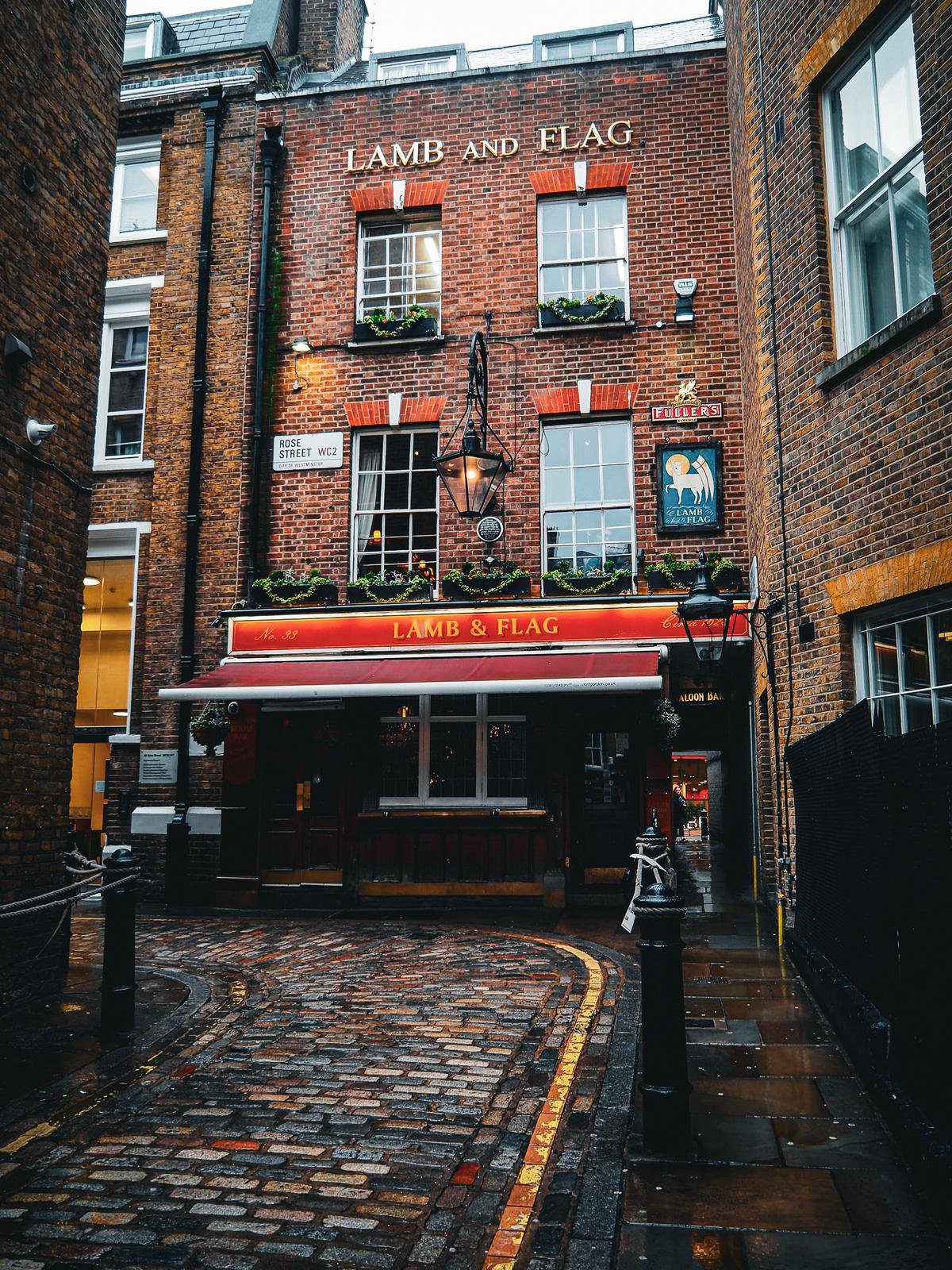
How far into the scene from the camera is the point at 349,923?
10867mm

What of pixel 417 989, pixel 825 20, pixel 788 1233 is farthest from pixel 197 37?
pixel 788 1233

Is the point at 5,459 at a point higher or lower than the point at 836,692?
higher

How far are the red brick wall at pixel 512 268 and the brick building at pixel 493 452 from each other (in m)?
0.04

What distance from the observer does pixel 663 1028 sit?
4.07 meters

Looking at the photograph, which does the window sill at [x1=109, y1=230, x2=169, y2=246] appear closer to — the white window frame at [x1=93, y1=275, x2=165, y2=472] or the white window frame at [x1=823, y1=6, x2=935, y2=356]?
the white window frame at [x1=93, y1=275, x2=165, y2=472]

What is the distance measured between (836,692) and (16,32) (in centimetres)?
815

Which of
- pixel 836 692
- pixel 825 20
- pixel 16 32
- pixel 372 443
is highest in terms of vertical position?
pixel 825 20

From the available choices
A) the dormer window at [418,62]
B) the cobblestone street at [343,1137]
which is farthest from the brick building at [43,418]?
the dormer window at [418,62]

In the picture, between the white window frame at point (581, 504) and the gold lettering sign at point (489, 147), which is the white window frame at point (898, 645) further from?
the gold lettering sign at point (489, 147)

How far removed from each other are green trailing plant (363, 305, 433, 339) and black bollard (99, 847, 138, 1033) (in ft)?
29.4

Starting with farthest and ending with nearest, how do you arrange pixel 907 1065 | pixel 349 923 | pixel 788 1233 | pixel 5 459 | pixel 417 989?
pixel 349 923, pixel 417 989, pixel 5 459, pixel 907 1065, pixel 788 1233

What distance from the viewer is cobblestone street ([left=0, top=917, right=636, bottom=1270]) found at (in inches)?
129

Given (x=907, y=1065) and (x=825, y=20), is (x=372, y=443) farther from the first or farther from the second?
(x=907, y=1065)

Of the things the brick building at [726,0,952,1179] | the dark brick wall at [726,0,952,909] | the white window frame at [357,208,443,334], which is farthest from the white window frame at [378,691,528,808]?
the white window frame at [357,208,443,334]
